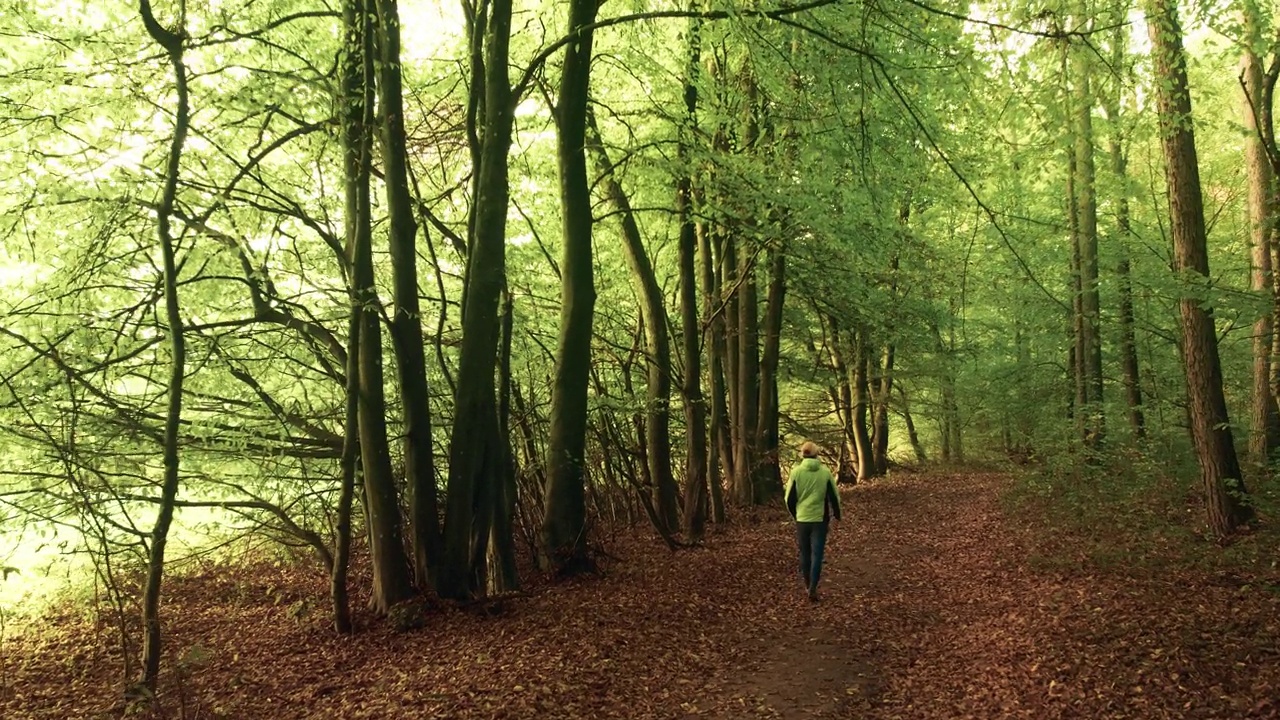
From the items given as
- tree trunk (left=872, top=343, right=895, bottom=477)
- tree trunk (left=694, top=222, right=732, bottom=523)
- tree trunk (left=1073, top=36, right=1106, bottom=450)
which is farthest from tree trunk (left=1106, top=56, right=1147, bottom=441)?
tree trunk (left=694, top=222, right=732, bottom=523)

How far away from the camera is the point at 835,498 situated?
30.1 feet

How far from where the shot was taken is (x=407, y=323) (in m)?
8.45

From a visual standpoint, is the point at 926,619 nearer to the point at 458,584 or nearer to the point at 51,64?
the point at 458,584

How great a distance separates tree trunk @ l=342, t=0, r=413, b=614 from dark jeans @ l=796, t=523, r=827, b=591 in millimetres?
4601

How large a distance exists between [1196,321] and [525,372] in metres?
9.15

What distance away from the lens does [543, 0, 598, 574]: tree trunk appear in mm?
9820

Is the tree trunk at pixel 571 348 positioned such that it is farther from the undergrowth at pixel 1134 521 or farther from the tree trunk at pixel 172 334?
the undergrowth at pixel 1134 521

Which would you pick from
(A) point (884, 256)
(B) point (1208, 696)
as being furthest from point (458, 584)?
(A) point (884, 256)

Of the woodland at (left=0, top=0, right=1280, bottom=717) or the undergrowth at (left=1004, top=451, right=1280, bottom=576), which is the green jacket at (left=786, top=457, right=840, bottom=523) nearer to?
the woodland at (left=0, top=0, right=1280, bottom=717)

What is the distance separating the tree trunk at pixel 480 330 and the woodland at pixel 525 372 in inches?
1.6

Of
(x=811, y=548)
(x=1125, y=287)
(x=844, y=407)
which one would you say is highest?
(x=1125, y=287)

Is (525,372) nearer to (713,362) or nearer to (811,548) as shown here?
(713,362)

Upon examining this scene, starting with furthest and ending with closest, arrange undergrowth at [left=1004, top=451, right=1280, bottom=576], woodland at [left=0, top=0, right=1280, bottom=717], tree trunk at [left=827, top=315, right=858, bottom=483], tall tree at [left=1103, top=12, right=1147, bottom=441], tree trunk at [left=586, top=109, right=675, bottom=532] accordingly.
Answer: tree trunk at [left=827, top=315, right=858, bottom=483], tree trunk at [left=586, top=109, right=675, bottom=532], tall tree at [left=1103, top=12, right=1147, bottom=441], undergrowth at [left=1004, top=451, right=1280, bottom=576], woodland at [left=0, top=0, right=1280, bottom=717]

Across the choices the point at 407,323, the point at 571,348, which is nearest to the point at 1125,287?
the point at 571,348
